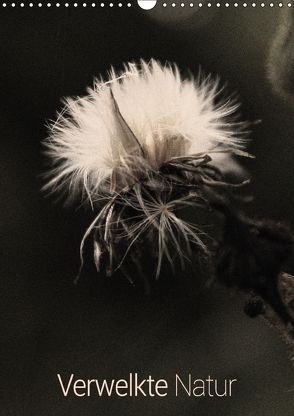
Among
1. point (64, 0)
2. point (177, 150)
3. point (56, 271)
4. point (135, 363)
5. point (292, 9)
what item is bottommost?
point (135, 363)

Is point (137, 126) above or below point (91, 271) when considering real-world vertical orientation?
above

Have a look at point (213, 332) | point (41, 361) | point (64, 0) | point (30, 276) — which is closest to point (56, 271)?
point (30, 276)

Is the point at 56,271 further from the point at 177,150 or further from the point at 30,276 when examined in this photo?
the point at 177,150

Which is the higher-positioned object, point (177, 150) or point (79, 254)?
point (177, 150)
